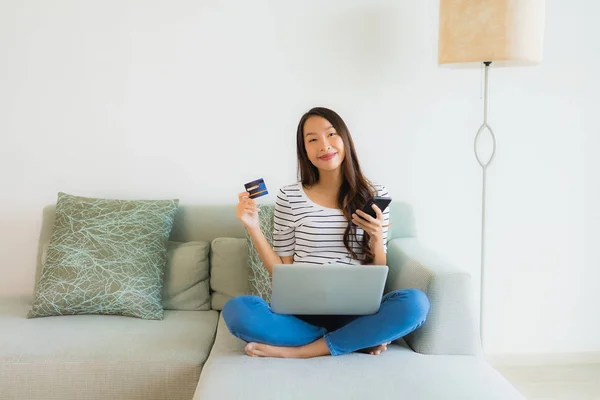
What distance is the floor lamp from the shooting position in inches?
104

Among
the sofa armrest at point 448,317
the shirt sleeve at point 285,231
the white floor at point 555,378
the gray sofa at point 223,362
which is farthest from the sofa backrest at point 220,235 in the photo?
the white floor at point 555,378

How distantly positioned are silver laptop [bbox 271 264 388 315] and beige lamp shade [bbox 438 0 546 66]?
3.59 ft

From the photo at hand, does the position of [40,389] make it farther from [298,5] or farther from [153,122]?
[298,5]

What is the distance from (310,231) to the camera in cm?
246

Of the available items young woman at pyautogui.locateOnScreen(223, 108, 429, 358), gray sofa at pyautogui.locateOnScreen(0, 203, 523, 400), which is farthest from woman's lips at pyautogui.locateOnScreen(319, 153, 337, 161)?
Result: gray sofa at pyautogui.locateOnScreen(0, 203, 523, 400)

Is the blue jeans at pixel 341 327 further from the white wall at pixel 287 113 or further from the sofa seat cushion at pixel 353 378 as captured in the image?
the white wall at pixel 287 113

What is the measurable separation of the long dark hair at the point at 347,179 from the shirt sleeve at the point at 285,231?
122 mm

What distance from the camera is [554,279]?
329cm

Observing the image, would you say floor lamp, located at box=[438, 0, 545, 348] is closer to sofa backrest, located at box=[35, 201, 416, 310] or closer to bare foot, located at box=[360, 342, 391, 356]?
sofa backrest, located at box=[35, 201, 416, 310]

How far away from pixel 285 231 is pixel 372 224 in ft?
1.18

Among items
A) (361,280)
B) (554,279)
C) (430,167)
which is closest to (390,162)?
(430,167)

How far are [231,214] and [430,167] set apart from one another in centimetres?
94

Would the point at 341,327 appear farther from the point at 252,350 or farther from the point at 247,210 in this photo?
the point at 247,210

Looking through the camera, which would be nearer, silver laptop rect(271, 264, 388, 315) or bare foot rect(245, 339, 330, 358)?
silver laptop rect(271, 264, 388, 315)
